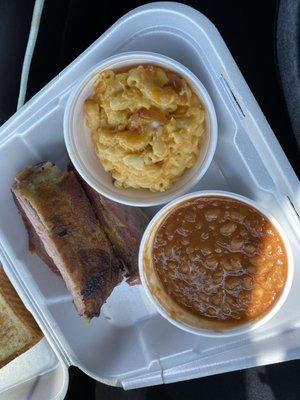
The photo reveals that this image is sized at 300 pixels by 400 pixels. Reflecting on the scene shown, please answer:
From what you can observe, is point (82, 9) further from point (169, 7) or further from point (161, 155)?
point (161, 155)

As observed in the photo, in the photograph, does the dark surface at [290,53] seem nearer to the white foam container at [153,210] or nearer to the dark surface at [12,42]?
the white foam container at [153,210]

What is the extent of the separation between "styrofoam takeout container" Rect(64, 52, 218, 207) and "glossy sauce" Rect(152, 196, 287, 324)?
57 millimetres

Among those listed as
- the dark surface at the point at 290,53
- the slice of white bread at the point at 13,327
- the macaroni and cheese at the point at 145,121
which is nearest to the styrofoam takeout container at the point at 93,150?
the macaroni and cheese at the point at 145,121

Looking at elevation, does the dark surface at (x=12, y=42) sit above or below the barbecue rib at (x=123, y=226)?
above

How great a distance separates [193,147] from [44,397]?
2.54 ft

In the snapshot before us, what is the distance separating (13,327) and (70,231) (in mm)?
409

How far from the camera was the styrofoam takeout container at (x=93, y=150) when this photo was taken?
1170 millimetres

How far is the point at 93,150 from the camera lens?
4.23ft

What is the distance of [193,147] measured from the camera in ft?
3.91

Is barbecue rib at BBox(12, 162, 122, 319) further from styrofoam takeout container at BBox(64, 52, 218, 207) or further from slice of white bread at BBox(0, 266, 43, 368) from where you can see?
slice of white bread at BBox(0, 266, 43, 368)

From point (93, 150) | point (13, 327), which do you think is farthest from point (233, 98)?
point (13, 327)

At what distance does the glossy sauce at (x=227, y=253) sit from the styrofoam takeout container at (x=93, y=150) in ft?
0.19

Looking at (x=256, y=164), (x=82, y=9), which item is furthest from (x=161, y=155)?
(x=82, y=9)

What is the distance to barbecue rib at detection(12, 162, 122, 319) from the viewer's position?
50.6 inches
